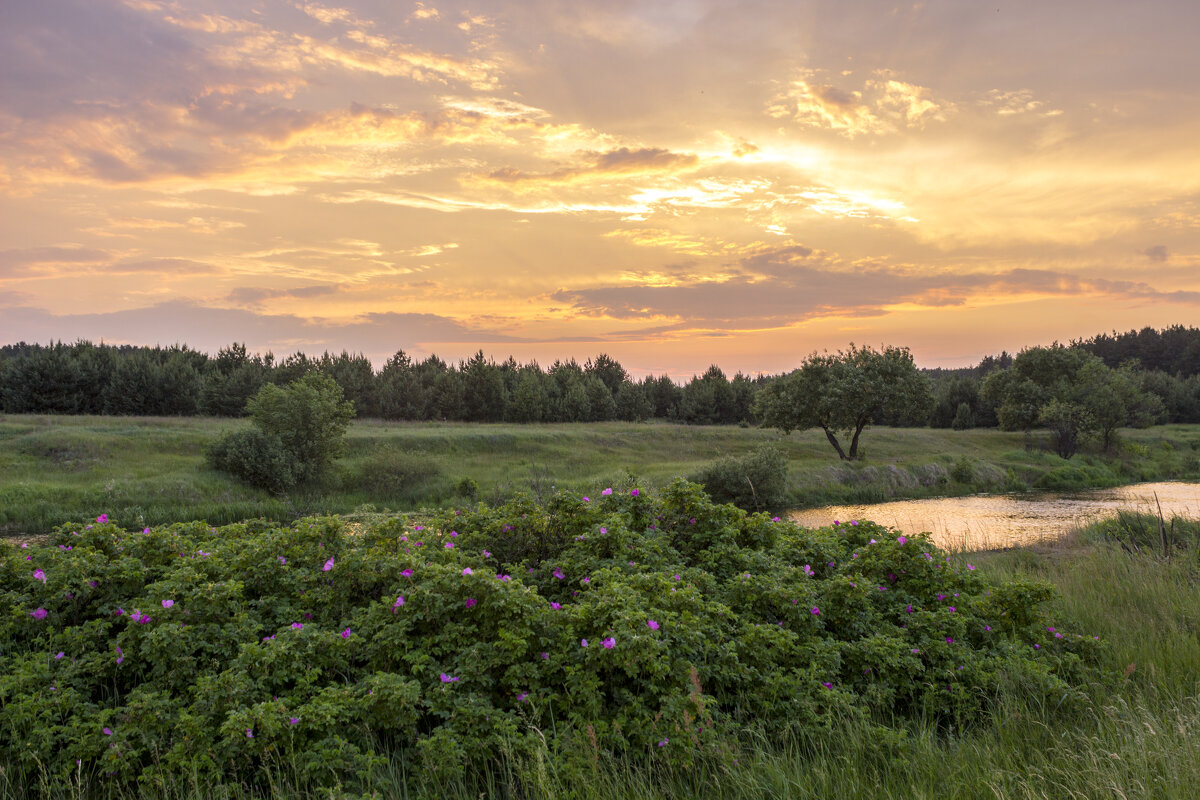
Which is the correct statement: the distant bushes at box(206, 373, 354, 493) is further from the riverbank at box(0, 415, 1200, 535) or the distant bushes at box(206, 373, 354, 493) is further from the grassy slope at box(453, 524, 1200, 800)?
the grassy slope at box(453, 524, 1200, 800)

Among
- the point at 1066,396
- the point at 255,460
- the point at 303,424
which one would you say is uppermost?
the point at 1066,396

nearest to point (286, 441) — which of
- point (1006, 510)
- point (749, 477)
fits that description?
point (749, 477)

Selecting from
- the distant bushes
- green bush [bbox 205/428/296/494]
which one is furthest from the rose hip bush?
the distant bushes

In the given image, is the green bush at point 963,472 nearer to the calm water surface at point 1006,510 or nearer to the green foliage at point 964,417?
the calm water surface at point 1006,510

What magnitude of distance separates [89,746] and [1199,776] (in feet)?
18.7

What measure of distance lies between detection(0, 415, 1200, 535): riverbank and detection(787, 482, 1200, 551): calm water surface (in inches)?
82.0

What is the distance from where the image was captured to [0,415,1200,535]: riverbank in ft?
88.6

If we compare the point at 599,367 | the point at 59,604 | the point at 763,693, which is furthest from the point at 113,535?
the point at 599,367

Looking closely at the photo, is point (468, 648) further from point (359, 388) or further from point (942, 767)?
point (359, 388)

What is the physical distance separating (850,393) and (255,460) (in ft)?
105

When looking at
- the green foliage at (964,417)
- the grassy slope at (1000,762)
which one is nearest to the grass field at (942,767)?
the grassy slope at (1000,762)

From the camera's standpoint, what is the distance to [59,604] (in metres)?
4.68

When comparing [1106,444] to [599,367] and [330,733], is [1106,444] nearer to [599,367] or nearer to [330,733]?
[330,733]

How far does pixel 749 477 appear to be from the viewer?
105 feet
